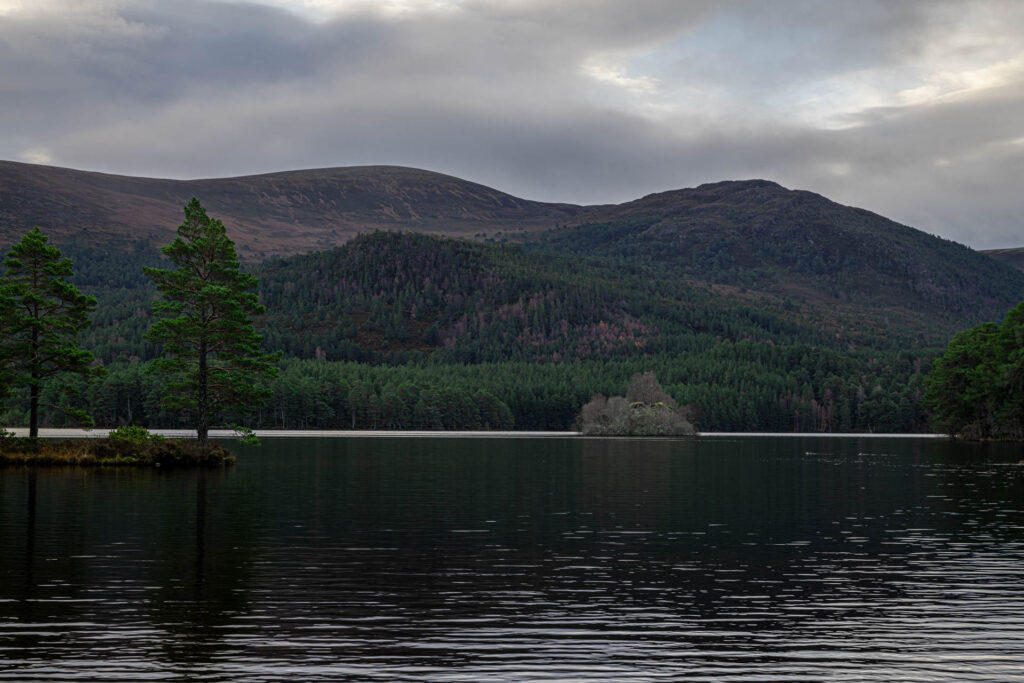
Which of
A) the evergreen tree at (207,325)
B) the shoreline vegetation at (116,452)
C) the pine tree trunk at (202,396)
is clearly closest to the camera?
the shoreline vegetation at (116,452)

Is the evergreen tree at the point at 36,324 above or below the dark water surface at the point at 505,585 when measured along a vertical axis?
above

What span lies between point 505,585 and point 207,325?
66032mm

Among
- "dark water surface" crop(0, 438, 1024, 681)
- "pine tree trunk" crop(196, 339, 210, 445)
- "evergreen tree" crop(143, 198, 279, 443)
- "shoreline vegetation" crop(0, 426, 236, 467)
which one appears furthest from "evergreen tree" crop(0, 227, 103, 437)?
"dark water surface" crop(0, 438, 1024, 681)

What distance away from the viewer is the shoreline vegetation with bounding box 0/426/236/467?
85312 millimetres

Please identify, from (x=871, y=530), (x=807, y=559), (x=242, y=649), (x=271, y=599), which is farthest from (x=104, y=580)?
(x=871, y=530)

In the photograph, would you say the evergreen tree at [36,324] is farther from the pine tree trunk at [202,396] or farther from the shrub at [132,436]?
the pine tree trunk at [202,396]

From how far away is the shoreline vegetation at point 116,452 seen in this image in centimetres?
8531

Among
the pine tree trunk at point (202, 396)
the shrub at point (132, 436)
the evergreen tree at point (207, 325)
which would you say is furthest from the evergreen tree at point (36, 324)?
the pine tree trunk at point (202, 396)

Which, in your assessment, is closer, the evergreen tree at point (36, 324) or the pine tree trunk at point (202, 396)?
the evergreen tree at point (36, 324)

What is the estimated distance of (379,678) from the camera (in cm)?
1981

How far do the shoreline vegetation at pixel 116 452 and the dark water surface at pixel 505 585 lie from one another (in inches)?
888

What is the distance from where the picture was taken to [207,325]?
296 ft

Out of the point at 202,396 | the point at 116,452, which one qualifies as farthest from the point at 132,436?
the point at 202,396

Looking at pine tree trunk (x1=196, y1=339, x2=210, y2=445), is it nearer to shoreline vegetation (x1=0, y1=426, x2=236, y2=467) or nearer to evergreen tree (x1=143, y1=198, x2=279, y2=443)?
evergreen tree (x1=143, y1=198, x2=279, y2=443)
